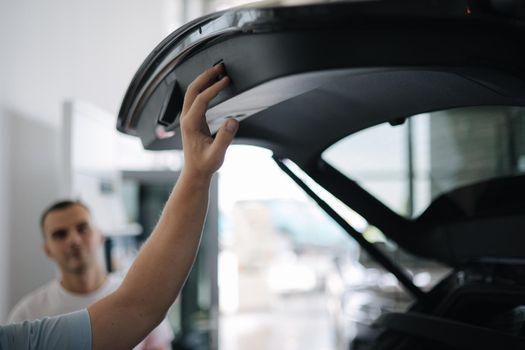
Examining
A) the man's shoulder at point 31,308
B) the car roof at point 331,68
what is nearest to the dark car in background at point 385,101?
the car roof at point 331,68

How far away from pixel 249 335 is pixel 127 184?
4.54 meters

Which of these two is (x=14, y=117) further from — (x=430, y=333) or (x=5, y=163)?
(x=430, y=333)

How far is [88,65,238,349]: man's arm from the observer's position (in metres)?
0.96

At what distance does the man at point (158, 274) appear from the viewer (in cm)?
96

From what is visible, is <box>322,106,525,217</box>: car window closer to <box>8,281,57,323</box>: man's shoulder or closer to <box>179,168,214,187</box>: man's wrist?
<box>8,281,57,323</box>: man's shoulder

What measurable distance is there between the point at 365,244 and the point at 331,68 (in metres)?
0.79

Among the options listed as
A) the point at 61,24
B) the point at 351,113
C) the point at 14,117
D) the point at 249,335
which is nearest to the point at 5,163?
Result: the point at 14,117

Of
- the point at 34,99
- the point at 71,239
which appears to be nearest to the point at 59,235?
the point at 71,239

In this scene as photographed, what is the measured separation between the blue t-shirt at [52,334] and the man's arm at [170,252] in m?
0.02

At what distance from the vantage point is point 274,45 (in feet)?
2.40

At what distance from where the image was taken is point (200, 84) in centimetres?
90

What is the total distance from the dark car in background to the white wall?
1945mm

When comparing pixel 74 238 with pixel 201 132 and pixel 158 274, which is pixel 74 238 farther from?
pixel 201 132

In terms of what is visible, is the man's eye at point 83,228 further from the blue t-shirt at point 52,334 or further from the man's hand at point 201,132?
the man's hand at point 201,132
